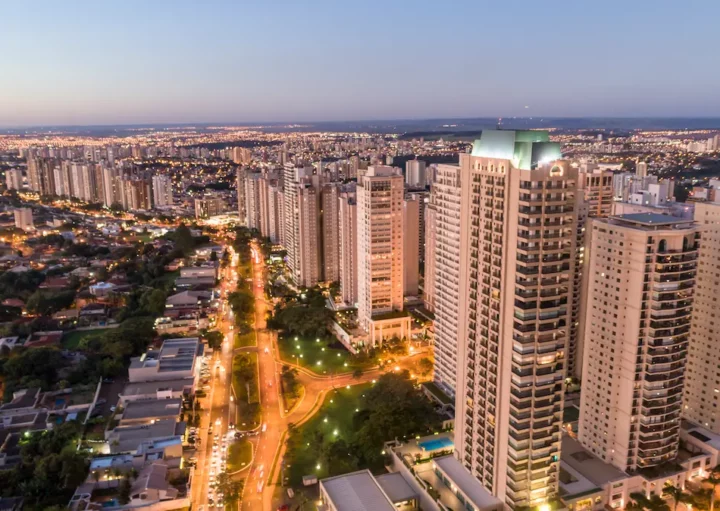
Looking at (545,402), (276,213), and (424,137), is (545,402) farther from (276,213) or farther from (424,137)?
(424,137)

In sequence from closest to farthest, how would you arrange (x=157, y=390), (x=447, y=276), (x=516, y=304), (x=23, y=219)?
(x=516, y=304), (x=157, y=390), (x=447, y=276), (x=23, y=219)

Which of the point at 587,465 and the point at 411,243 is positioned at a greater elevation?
the point at 411,243

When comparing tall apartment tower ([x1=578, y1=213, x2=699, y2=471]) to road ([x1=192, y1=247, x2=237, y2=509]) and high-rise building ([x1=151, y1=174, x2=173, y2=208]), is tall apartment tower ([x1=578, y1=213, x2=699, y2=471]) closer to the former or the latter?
road ([x1=192, y1=247, x2=237, y2=509])

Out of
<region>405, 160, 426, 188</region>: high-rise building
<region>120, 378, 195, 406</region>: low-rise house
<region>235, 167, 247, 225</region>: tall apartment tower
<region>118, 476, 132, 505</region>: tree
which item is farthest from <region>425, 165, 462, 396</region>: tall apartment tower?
<region>235, 167, 247, 225</region>: tall apartment tower

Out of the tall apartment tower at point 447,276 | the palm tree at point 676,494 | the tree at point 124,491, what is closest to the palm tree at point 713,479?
the palm tree at point 676,494

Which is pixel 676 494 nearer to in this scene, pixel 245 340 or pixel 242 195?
pixel 245 340

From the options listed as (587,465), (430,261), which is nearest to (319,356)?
(430,261)

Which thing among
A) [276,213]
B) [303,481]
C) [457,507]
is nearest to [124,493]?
[303,481]

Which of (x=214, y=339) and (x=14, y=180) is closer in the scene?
(x=214, y=339)
